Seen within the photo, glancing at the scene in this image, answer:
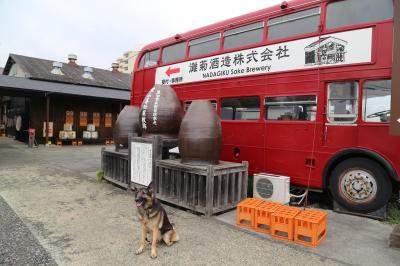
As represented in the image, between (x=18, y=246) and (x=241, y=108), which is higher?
(x=241, y=108)

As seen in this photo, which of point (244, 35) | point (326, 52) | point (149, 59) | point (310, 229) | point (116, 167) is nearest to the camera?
point (310, 229)

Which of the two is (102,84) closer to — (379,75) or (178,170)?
(178,170)

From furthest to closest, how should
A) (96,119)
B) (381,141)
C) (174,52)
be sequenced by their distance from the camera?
(96,119) < (174,52) < (381,141)

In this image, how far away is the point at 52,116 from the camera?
2003 cm

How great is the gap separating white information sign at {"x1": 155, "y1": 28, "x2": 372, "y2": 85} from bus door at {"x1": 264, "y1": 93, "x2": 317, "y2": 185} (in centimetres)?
73

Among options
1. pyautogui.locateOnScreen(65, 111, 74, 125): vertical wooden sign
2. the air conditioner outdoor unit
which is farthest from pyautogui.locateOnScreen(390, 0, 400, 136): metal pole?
pyautogui.locateOnScreen(65, 111, 74, 125): vertical wooden sign

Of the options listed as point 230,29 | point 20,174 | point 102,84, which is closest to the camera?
point 230,29

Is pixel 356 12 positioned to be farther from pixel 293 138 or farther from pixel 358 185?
pixel 358 185

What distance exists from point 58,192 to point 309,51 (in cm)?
643

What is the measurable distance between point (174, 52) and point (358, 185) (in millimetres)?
6228

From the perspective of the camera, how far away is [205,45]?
27.1 ft

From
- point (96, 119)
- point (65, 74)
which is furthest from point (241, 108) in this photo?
point (65, 74)

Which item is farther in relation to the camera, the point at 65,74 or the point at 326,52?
the point at 65,74

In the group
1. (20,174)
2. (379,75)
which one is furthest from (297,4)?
(20,174)
